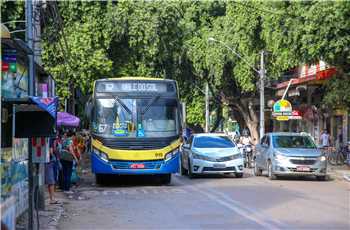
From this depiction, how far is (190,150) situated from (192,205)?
890 centimetres

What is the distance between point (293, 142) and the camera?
24.0 metres

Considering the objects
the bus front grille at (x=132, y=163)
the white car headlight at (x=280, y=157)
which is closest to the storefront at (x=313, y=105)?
the white car headlight at (x=280, y=157)

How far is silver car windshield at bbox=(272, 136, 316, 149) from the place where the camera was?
23750 millimetres

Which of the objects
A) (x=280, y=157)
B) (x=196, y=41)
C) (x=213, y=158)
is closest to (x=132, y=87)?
(x=213, y=158)

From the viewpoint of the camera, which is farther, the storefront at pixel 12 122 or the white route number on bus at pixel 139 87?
the white route number on bus at pixel 139 87

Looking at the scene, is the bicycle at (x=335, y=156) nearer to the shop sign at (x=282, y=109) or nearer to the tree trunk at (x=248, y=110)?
the shop sign at (x=282, y=109)

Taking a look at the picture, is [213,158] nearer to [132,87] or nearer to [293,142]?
[293,142]

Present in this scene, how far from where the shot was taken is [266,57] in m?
39.8

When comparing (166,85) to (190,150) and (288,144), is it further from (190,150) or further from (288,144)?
(288,144)

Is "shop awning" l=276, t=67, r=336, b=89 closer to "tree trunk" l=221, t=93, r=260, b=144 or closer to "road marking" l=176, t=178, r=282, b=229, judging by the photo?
"tree trunk" l=221, t=93, r=260, b=144

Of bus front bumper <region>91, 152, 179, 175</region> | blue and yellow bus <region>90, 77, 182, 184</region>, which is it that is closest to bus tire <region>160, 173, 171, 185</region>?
blue and yellow bus <region>90, 77, 182, 184</region>

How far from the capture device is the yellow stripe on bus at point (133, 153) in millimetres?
20078

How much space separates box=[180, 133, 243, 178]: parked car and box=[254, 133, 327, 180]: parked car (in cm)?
119

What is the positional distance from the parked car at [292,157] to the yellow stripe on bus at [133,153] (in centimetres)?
434
